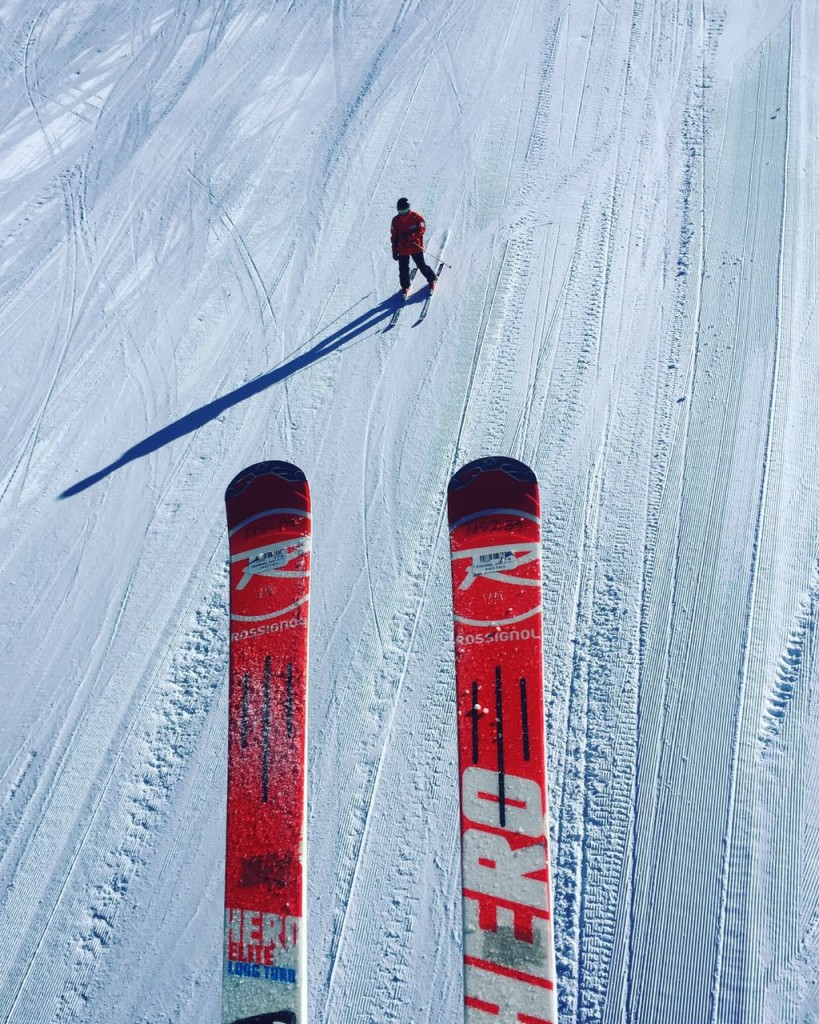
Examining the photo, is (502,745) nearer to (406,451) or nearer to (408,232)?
(406,451)

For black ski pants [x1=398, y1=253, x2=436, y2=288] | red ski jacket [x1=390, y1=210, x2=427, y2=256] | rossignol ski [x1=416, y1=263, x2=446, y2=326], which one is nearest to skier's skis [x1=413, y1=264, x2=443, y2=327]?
rossignol ski [x1=416, y1=263, x2=446, y2=326]

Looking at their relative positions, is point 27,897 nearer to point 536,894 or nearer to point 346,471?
point 536,894

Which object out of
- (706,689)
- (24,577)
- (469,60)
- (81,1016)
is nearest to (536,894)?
(706,689)

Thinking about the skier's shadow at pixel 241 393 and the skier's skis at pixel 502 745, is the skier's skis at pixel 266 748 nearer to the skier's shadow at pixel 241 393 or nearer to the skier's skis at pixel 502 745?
the skier's skis at pixel 502 745

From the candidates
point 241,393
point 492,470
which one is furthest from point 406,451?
point 241,393

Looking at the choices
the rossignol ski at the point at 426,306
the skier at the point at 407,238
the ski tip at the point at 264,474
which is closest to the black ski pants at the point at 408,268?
the skier at the point at 407,238
